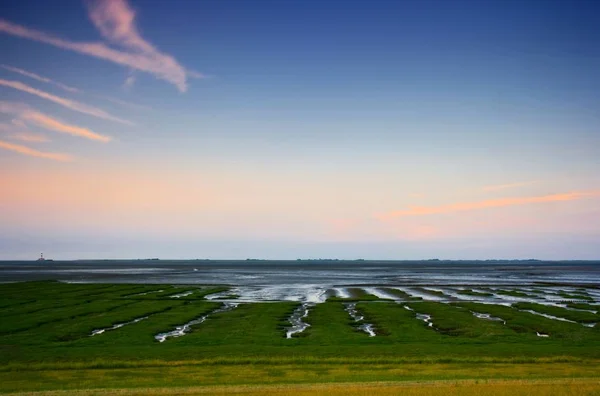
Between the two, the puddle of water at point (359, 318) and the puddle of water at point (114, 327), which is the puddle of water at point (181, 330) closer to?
the puddle of water at point (114, 327)

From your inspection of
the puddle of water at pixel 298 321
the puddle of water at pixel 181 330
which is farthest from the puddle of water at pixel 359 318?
the puddle of water at pixel 181 330

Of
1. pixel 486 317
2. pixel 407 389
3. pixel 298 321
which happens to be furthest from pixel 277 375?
pixel 486 317

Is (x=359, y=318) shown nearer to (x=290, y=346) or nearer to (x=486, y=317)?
(x=486, y=317)

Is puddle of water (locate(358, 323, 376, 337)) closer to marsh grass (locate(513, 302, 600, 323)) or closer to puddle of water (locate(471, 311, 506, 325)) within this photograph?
puddle of water (locate(471, 311, 506, 325))

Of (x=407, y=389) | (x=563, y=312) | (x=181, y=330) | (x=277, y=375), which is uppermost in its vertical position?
(x=563, y=312)

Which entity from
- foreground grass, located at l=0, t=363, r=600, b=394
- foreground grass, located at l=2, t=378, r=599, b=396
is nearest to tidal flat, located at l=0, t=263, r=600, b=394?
foreground grass, located at l=0, t=363, r=600, b=394

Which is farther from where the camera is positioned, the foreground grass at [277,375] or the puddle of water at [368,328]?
the puddle of water at [368,328]
